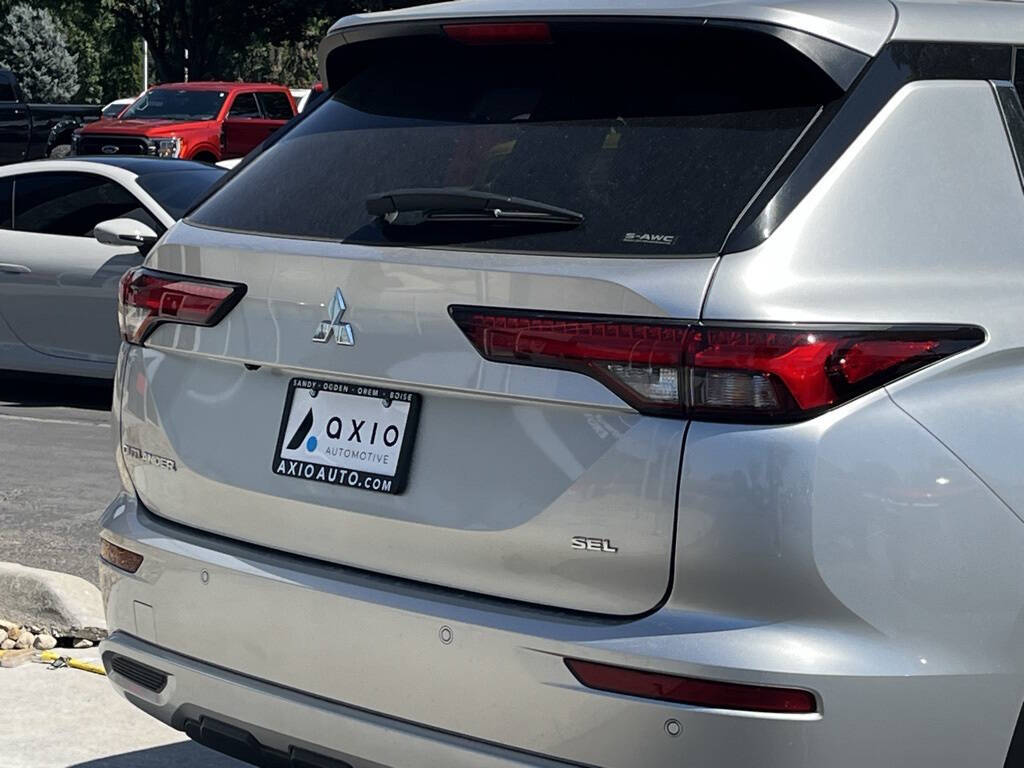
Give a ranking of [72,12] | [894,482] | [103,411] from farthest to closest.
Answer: [72,12] < [103,411] < [894,482]

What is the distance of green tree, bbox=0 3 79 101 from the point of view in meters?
65.5

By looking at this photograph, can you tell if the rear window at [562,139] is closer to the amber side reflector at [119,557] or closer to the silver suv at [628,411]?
the silver suv at [628,411]

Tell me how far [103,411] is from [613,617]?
24.8 feet

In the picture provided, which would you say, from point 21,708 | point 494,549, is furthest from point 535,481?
point 21,708

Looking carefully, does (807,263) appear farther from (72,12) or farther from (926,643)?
(72,12)

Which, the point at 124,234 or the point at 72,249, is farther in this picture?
the point at 72,249

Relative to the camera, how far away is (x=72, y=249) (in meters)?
9.68

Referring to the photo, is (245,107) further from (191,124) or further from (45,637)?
(45,637)

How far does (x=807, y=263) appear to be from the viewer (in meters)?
2.56

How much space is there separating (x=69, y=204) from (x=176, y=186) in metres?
0.69

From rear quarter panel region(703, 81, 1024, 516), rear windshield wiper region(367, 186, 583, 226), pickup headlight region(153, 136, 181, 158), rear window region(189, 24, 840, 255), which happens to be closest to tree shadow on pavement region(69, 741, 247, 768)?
rear window region(189, 24, 840, 255)

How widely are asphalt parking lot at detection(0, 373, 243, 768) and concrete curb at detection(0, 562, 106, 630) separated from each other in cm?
13

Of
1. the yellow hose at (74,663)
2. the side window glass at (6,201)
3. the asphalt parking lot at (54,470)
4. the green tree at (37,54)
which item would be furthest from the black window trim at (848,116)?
the green tree at (37,54)

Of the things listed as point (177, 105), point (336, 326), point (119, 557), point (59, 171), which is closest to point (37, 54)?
point (177, 105)
